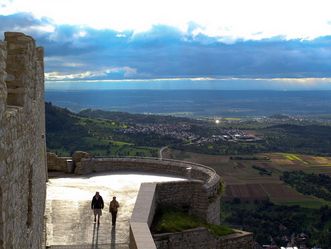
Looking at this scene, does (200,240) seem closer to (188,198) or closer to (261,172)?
(188,198)

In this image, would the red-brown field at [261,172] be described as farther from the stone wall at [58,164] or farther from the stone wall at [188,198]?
the stone wall at [188,198]

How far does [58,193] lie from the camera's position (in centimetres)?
1920

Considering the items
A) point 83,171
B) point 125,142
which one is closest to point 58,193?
point 83,171

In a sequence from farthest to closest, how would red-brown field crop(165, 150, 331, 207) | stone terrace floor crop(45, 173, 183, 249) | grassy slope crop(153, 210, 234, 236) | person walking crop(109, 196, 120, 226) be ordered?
red-brown field crop(165, 150, 331, 207)
person walking crop(109, 196, 120, 226)
grassy slope crop(153, 210, 234, 236)
stone terrace floor crop(45, 173, 183, 249)

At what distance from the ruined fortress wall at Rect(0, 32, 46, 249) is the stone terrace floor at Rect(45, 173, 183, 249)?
387cm

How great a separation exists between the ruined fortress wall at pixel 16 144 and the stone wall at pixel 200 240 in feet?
16.1

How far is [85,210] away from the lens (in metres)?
16.9

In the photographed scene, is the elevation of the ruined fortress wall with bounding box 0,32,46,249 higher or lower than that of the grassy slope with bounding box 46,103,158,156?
higher

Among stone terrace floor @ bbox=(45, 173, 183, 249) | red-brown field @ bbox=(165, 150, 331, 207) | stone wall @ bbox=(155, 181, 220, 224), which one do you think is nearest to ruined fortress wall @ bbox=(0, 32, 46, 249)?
stone terrace floor @ bbox=(45, 173, 183, 249)

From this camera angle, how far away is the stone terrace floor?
1413 cm

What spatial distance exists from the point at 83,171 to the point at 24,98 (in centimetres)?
1513

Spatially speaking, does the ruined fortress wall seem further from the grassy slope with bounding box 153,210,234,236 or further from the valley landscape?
the valley landscape

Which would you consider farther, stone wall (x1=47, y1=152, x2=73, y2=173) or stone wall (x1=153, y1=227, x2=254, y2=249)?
stone wall (x1=47, y1=152, x2=73, y2=173)

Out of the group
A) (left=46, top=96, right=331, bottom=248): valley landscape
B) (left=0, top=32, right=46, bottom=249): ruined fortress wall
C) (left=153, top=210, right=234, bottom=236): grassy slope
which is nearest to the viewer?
(left=0, top=32, right=46, bottom=249): ruined fortress wall
